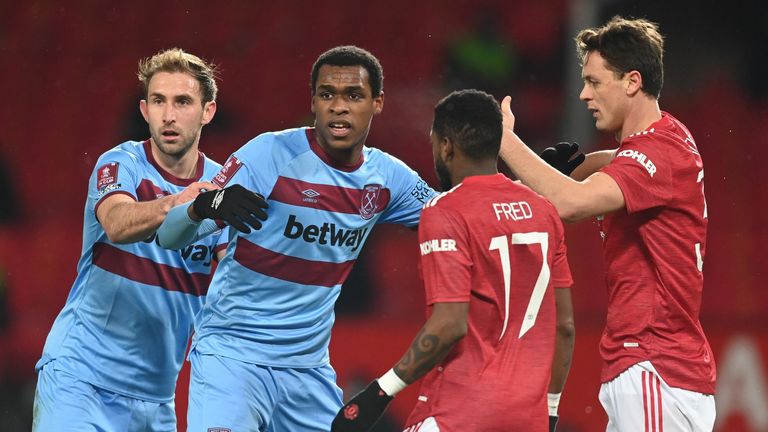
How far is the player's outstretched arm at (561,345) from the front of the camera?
412 centimetres

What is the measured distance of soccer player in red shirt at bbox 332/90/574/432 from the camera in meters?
3.72

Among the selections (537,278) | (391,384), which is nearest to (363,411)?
(391,384)

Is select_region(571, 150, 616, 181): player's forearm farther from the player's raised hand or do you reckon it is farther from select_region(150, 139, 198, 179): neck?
select_region(150, 139, 198, 179): neck

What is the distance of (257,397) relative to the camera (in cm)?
471

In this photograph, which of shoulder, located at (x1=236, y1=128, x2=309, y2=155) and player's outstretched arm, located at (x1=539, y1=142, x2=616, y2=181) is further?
player's outstretched arm, located at (x1=539, y1=142, x2=616, y2=181)

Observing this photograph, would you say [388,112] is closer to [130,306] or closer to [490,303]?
[130,306]

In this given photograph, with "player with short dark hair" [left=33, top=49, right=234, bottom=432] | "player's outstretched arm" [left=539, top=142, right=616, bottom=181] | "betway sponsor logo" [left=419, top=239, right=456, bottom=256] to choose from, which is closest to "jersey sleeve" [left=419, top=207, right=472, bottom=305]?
"betway sponsor logo" [left=419, top=239, right=456, bottom=256]

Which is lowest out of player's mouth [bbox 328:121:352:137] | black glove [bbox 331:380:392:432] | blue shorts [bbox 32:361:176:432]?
blue shorts [bbox 32:361:176:432]

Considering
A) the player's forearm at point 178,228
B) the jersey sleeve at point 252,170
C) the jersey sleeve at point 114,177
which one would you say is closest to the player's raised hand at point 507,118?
the jersey sleeve at point 252,170

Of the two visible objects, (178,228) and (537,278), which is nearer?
(537,278)

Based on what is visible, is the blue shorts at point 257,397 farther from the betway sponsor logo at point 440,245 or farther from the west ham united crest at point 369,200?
the betway sponsor logo at point 440,245

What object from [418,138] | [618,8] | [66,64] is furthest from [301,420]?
[618,8]

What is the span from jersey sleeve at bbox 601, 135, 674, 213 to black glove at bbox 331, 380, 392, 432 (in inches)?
57.0

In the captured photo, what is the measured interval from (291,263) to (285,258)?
0.04 m
